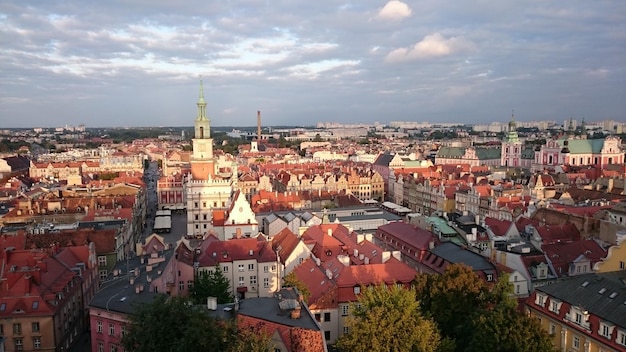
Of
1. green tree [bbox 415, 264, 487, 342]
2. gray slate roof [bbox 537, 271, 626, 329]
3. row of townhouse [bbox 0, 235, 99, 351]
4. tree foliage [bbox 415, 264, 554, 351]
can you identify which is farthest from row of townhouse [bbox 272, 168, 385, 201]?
gray slate roof [bbox 537, 271, 626, 329]

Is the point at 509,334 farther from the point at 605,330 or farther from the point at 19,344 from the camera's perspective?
the point at 19,344

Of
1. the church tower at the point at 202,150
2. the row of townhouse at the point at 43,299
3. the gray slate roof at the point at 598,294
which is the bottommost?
the row of townhouse at the point at 43,299

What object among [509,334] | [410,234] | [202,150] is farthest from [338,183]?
[509,334]

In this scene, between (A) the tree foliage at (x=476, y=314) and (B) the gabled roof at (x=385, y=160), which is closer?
(A) the tree foliage at (x=476, y=314)

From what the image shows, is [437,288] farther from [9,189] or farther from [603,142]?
[603,142]

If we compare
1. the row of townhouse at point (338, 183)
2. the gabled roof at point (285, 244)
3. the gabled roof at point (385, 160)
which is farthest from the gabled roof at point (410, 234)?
the gabled roof at point (385, 160)

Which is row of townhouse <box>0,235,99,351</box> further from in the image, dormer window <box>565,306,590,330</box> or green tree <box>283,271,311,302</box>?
dormer window <box>565,306,590,330</box>

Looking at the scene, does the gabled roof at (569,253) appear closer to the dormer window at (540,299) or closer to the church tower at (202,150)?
Answer: the dormer window at (540,299)
